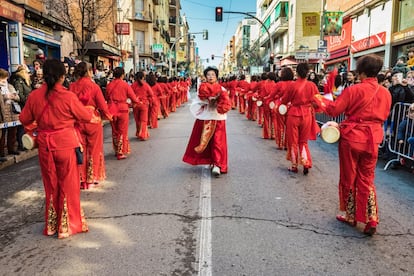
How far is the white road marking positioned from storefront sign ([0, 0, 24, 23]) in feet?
34.1

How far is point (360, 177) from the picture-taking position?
4.45m

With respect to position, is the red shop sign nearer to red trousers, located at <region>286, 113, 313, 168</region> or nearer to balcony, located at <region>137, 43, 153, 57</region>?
red trousers, located at <region>286, 113, 313, 168</region>

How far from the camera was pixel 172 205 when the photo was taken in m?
5.39

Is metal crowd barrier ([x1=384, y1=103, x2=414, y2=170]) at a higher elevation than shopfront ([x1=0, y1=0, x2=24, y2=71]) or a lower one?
lower

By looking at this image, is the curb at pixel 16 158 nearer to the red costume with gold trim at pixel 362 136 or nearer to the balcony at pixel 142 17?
the red costume with gold trim at pixel 362 136

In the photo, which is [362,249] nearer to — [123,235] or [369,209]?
[369,209]

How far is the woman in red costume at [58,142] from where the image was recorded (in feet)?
13.7

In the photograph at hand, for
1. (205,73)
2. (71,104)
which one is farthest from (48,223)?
(205,73)

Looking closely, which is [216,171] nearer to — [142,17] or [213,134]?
[213,134]

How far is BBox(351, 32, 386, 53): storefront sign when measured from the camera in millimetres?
21842

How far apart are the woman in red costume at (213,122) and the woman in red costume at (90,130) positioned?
5.26 feet

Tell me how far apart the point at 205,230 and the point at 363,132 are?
76.5 inches

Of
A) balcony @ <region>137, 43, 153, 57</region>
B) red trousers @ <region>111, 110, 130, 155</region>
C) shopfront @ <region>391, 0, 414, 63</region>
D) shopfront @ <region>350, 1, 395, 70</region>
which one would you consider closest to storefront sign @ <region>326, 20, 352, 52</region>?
shopfront @ <region>350, 1, 395, 70</region>

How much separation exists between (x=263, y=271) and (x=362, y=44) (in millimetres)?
23725
